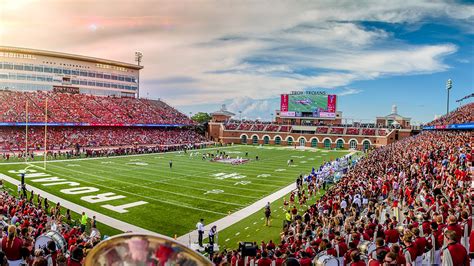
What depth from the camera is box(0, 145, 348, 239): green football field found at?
19141 millimetres

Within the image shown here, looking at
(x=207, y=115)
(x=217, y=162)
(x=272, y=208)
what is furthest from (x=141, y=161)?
(x=207, y=115)

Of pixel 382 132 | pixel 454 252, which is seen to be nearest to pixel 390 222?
pixel 454 252

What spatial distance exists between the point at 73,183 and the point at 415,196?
A: 2248cm

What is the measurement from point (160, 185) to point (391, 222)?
1959 cm

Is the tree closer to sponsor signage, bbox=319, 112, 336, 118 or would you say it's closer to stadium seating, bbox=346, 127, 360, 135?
sponsor signage, bbox=319, 112, 336, 118

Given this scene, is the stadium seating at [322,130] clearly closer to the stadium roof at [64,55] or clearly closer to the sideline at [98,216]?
the stadium roof at [64,55]

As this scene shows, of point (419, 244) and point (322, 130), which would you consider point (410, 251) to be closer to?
point (419, 244)

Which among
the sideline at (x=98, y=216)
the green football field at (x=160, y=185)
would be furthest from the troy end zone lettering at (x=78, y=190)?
the sideline at (x=98, y=216)

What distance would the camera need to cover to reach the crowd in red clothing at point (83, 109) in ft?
171

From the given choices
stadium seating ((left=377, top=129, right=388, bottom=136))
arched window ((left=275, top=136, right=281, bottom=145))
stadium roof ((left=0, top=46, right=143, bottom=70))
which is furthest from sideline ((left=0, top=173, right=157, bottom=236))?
stadium seating ((left=377, top=129, right=388, bottom=136))

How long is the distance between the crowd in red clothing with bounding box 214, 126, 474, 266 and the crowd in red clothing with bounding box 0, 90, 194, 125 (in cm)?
4317

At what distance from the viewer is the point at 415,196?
15281mm

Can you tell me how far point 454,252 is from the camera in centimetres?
534

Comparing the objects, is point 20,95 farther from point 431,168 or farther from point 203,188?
point 431,168
